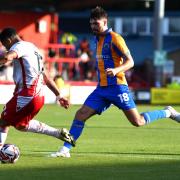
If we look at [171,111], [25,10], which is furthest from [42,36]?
[171,111]

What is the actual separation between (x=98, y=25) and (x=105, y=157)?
1.99 metres

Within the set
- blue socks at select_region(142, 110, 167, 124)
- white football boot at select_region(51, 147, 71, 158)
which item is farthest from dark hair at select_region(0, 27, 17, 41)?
blue socks at select_region(142, 110, 167, 124)

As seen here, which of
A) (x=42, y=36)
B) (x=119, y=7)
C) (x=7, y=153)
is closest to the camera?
(x=7, y=153)

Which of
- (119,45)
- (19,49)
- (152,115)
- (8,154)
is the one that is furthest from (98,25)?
(8,154)

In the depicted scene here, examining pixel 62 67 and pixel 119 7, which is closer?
pixel 62 67

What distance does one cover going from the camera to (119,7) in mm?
59531

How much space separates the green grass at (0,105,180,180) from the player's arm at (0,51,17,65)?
1.41 metres

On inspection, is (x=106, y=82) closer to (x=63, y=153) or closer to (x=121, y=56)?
(x=121, y=56)

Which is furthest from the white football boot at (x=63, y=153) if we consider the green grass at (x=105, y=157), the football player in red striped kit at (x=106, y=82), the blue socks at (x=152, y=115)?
the blue socks at (x=152, y=115)

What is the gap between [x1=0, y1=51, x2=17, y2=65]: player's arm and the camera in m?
10.8

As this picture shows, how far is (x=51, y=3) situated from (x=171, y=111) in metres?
34.2

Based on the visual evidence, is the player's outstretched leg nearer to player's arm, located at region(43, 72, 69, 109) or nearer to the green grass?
the green grass

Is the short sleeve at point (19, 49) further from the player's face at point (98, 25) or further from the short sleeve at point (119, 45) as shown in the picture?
the short sleeve at point (119, 45)

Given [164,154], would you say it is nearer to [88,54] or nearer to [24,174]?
[24,174]
